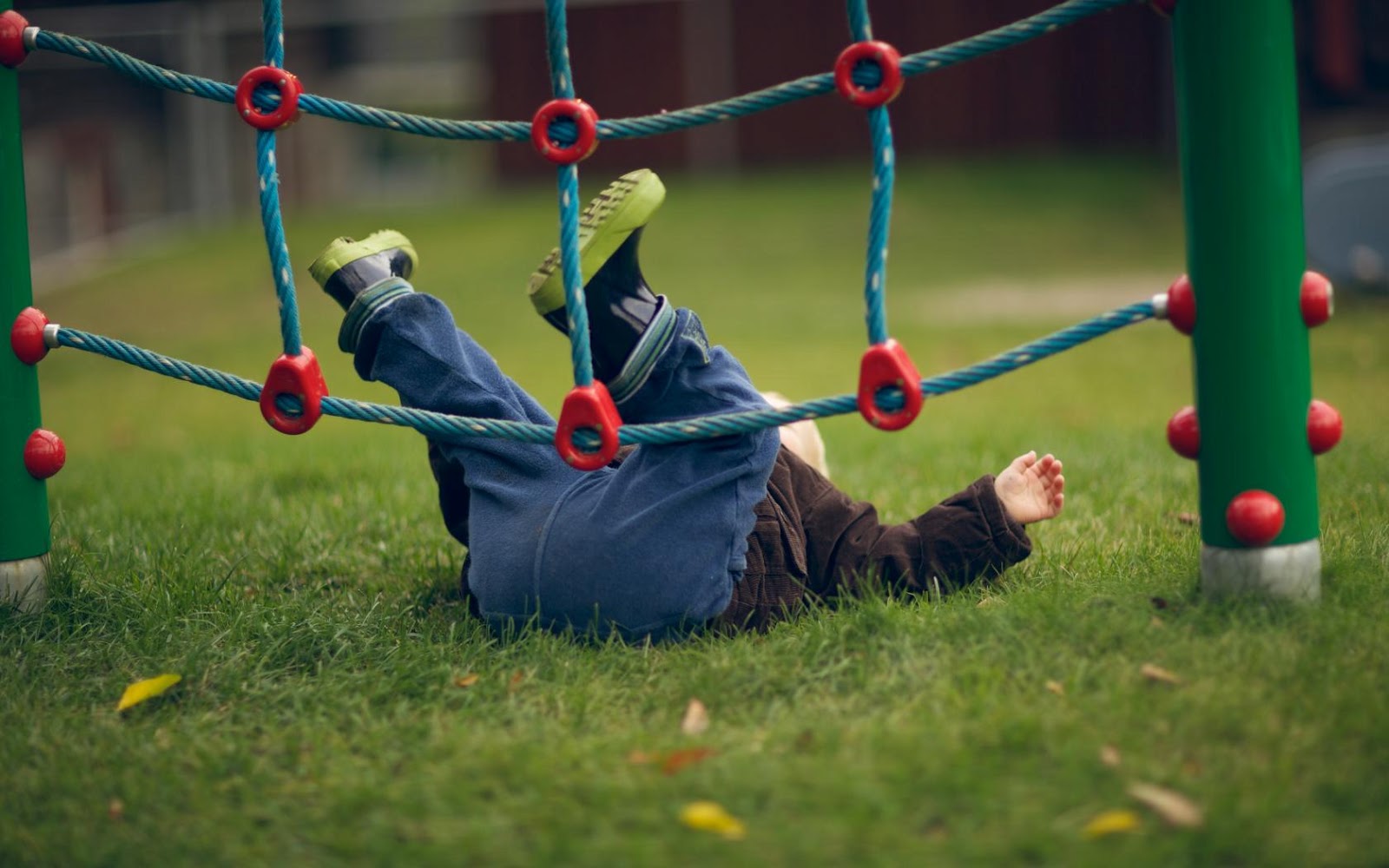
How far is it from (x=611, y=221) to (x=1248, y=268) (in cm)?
91

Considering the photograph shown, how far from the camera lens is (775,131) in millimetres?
13711

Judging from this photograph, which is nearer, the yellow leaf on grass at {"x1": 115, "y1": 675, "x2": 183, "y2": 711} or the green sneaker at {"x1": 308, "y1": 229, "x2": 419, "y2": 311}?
the yellow leaf on grass at {"x1": 115, "y1": 675, "x2": 183, "y2": 711}

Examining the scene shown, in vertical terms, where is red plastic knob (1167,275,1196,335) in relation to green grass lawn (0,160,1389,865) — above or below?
above

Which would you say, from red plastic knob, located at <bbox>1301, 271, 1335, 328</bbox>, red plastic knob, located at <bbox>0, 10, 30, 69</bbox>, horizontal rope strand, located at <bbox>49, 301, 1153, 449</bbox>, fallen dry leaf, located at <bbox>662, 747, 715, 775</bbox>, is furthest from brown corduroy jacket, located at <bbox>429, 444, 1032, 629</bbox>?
red plastic knob, located at <bbox>0, 10, 30, 69</bbox>

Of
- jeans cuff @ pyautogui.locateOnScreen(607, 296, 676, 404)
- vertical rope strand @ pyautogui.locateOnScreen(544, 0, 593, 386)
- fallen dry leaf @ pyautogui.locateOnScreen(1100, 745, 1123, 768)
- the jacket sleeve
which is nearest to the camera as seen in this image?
fallen dry leaf @ pyautogui.locateOnScreen(1100, 745, 1123, 768)

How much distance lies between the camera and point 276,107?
6.84 feet

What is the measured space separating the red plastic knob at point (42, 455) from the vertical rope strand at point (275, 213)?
1.52 ft

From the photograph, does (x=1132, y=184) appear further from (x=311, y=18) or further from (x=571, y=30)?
(x=311, y=18)

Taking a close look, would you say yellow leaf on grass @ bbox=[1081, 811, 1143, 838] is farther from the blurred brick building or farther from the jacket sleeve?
the blurred brick building

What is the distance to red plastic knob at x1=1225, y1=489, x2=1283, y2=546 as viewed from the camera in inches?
71.1

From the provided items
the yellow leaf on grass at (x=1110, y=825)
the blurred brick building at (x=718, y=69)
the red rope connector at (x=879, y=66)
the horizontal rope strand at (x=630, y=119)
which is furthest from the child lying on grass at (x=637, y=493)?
the blurred brick building at (x=718, y=69)

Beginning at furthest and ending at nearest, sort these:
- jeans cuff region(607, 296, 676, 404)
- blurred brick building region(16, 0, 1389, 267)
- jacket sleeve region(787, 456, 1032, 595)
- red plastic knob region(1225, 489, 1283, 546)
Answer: blurred brick building region(16, 0, 1389, 267)
jacket sleeve region(787, 456, 1032, 595)
jeans cuff region(607, 296, 676, 404)
red plastic knob region(1225, 489, 1283, 546)

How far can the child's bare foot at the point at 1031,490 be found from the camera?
2.18 metres

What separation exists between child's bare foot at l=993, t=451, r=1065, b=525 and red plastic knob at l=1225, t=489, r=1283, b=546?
14.9 inches
